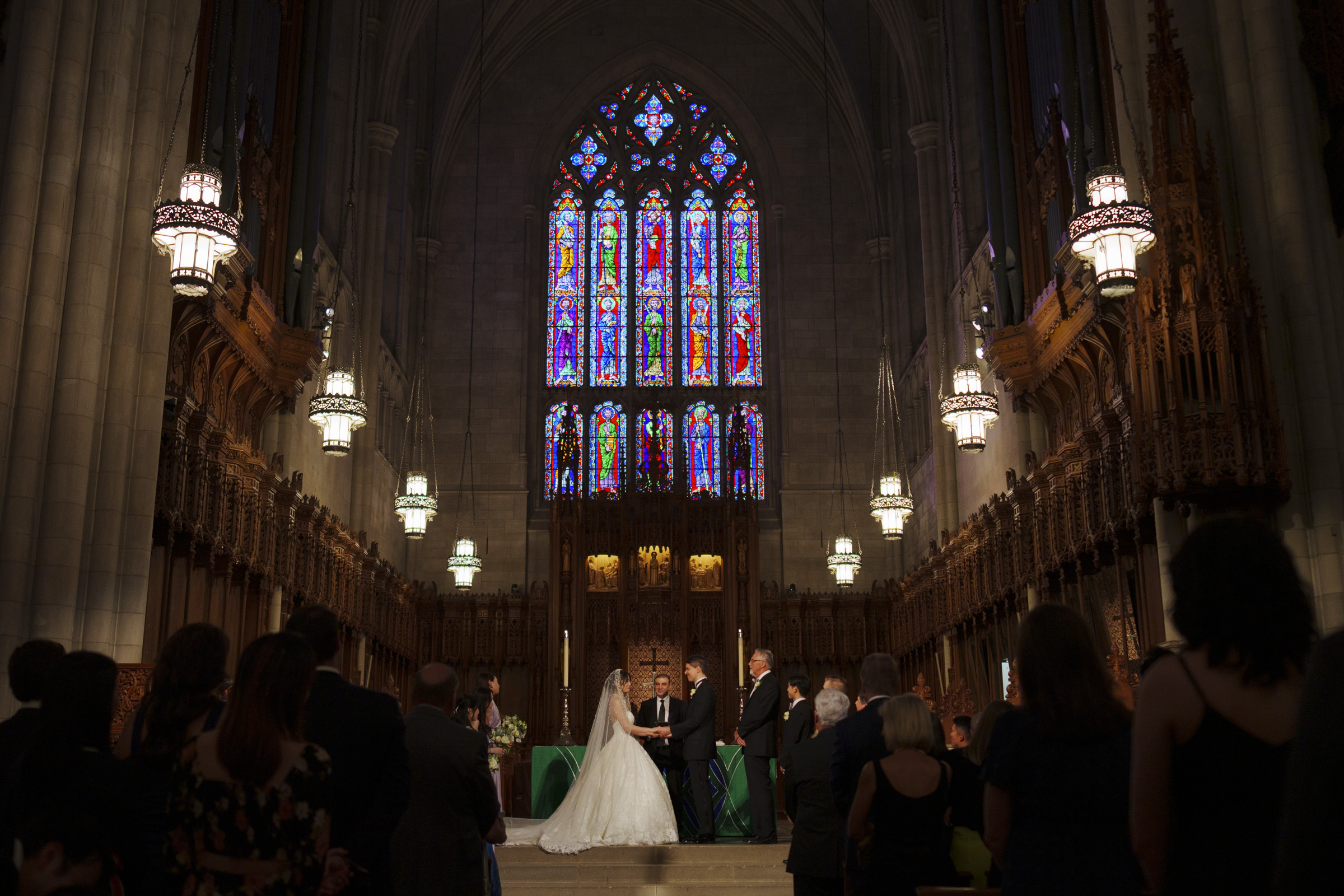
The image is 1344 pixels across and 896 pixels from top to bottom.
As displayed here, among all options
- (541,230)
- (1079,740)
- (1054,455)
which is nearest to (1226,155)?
(1054,455)

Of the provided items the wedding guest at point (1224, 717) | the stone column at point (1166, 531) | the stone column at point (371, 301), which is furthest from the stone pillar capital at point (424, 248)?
→ the wedding guest at point (1224, 717)

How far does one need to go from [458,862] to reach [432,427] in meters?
22.0

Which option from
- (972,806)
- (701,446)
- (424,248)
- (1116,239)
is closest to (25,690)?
(972,806)

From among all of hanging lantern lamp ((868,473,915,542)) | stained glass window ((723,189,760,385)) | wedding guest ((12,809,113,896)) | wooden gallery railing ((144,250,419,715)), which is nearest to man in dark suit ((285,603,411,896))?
wedding guest ((12,809,113,896))

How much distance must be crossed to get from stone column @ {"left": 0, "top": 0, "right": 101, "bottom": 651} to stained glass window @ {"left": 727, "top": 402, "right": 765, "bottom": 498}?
17733 mm

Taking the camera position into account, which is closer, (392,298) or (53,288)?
(53,288)

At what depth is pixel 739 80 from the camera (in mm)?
29781

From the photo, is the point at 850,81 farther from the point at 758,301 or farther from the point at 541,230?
the point at 541,230

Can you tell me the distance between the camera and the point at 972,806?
18.2ft

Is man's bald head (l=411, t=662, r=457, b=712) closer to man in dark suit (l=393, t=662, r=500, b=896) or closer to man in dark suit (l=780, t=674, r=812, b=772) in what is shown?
man in dark suit (l=393, t=662, r=500, b=896)

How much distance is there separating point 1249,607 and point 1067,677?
0.97 meters

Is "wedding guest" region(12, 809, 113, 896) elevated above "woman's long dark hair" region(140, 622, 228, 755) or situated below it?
below

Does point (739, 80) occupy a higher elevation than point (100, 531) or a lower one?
higher

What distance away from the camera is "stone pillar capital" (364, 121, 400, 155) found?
2309 centimetres
